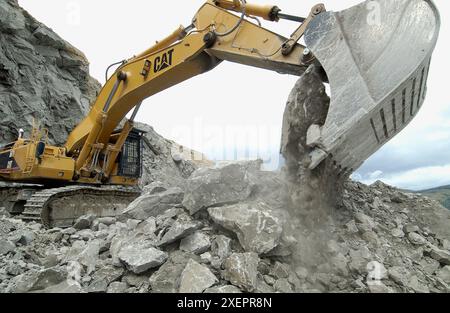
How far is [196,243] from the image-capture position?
2.95 meters

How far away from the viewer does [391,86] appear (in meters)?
2.68

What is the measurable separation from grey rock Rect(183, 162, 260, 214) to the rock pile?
0.01 meters

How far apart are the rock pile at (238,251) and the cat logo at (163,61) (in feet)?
7.51

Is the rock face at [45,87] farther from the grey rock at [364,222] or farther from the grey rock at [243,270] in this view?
the grey rock at [243,270]

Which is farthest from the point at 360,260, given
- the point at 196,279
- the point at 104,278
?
the point at 104,278

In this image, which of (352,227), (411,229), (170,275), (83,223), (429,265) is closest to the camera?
(170,275)

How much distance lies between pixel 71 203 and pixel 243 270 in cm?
560

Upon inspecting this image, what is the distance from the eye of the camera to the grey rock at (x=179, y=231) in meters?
3.01

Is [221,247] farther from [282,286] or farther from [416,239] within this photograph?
[416,239]

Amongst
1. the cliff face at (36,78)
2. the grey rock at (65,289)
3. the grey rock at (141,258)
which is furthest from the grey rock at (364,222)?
the cliff face at (36,78)

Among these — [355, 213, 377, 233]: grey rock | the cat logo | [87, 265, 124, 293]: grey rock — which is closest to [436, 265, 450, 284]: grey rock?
[355, 213, 377, 233]: grey rock

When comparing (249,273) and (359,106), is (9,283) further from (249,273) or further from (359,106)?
(359,106)

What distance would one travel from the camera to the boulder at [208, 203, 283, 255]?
280 centimetres

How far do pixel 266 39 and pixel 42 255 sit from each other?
12.2 ft
